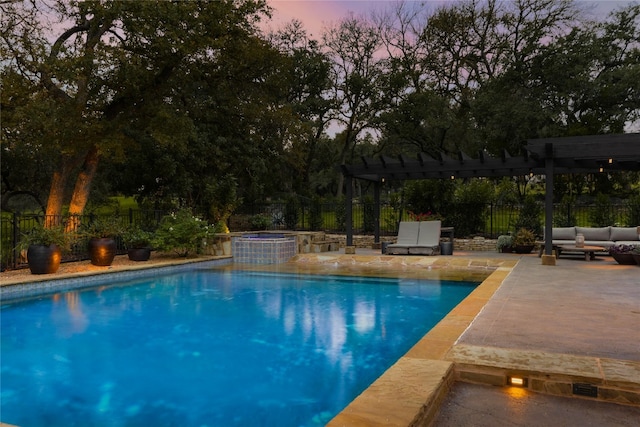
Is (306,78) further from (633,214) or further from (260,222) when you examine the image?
(633,214)

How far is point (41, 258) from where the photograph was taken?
30.6ft

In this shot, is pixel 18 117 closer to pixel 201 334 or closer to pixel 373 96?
pixel 201 334

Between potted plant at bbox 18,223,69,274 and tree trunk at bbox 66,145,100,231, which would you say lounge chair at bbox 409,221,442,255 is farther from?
tree trunk at bbox 66,145,100,231

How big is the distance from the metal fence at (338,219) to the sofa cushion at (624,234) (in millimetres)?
2040

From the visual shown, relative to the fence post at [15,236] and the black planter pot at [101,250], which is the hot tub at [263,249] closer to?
the black planter pot at [101,250]

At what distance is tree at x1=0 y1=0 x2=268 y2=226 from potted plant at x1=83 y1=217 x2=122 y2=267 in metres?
2.17

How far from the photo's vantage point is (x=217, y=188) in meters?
16.3

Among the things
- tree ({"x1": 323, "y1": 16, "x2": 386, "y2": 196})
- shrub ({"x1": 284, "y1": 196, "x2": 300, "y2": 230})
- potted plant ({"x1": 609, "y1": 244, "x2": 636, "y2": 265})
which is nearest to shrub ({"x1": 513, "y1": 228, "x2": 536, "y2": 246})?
potted plant ({"x1": 609, "y1": 244, "x2": 636, "y2": 265})

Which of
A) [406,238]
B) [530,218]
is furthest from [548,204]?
[530,218]

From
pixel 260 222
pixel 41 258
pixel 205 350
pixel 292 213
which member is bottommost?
pixel 205 350

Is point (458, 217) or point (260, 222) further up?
point (458, 217)

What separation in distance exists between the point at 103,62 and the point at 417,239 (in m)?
9.60

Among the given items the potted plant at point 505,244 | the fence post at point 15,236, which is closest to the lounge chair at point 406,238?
the potted plant at point 505,244

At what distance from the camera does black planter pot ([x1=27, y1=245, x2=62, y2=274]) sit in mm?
9312
